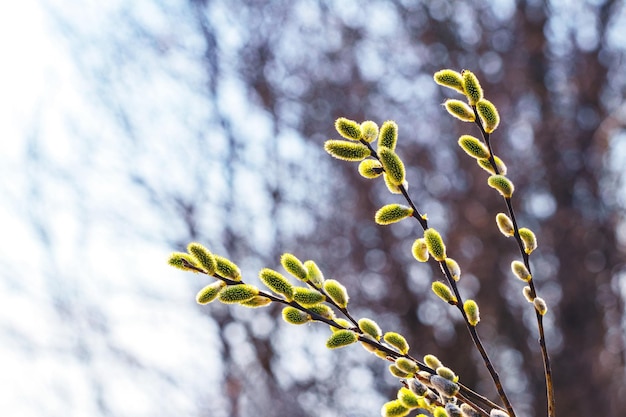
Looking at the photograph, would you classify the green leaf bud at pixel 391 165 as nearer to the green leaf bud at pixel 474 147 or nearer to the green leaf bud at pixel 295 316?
the green leaf bud at pixel 474 147

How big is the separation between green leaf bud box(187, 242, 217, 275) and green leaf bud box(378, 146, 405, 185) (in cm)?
30

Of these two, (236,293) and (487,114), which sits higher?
(487,114)

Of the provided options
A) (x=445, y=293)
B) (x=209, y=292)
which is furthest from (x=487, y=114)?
(x=209, y=292)

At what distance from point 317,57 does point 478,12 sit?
62.1 inches

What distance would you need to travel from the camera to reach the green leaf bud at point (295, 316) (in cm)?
102

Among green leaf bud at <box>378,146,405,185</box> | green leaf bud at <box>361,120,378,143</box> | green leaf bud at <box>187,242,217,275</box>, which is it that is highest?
green leaf bud at <box>361,120,378,143</box>

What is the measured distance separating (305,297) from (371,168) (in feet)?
0.75

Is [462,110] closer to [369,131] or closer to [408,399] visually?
[369,131]

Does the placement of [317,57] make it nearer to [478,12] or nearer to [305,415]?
[478,12]

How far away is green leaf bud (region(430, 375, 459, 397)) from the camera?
0.96m

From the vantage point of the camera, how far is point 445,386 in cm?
96

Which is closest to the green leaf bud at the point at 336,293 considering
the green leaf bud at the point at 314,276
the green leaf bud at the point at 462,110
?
the green leaf bud at the point at 314,276

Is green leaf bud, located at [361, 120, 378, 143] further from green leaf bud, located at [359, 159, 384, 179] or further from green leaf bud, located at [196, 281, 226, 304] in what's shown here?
green leaf bud, located at [196, 281, 226, 304]

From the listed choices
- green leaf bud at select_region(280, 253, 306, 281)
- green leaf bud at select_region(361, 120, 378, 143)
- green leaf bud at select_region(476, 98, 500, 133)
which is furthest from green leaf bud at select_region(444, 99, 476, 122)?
green leaf bud at select_region(280, 253, 306, 281)
